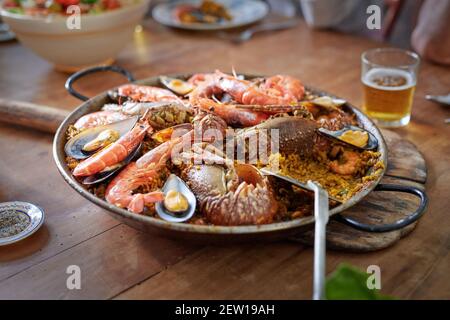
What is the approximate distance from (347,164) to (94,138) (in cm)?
79

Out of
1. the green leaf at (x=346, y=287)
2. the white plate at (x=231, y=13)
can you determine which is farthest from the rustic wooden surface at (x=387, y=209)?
the white plate at (x=231, y=13)

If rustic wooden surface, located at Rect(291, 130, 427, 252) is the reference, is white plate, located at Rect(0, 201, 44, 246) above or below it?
below

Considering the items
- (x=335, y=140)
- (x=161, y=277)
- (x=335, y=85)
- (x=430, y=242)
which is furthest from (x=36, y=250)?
(x=335, y=85)

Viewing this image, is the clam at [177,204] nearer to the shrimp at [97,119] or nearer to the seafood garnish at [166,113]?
the seafood garnish at [166,113]

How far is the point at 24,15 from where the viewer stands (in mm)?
2344

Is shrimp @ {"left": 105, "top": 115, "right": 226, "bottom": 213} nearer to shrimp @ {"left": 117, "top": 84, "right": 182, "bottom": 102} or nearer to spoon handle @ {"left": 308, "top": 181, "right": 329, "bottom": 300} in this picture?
shrimp @ {"left": 117, "top": 84, "right": 182, "bottom": 102}

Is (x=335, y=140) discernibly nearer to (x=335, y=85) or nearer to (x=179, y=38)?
(x=335, y=85)

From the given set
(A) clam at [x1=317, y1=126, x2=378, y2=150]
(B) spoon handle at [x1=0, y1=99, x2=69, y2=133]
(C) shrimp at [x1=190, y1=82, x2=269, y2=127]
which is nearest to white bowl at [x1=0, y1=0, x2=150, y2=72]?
(B) spoon handle at [x1=0, y1=99, x2=69, y2=133]

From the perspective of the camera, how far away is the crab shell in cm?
128

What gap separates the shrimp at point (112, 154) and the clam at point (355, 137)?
0.57 metres

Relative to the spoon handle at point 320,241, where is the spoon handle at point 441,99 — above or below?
below

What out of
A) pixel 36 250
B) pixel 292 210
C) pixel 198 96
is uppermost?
pixel 198 96

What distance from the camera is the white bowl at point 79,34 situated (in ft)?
7.60

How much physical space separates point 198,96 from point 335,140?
1.67 feet
